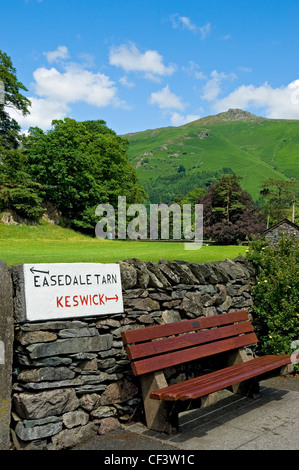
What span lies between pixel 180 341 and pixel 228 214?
146ft

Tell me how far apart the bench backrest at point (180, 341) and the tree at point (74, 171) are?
30.8 metres

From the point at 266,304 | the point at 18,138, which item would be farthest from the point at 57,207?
the point at 266,304

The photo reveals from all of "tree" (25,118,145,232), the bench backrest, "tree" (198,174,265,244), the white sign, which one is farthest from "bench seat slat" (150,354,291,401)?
"tree" (198,174,265,244)

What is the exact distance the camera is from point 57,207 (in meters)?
38.2

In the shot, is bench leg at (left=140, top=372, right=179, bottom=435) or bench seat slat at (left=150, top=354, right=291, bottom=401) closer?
bench seat slat at (left=150, top=354, right=291, bottom=401)

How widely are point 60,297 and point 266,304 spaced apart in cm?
431

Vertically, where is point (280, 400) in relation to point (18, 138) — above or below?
below

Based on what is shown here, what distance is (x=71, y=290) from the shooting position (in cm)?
477

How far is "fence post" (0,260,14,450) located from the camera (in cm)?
418

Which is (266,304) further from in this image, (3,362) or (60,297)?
(3,362)

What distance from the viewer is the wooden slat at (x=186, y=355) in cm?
470

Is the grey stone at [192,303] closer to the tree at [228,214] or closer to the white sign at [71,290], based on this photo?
the white sign at [71,290]

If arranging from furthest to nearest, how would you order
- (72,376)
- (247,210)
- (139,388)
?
(247,210)
(139,388)
(72,376)

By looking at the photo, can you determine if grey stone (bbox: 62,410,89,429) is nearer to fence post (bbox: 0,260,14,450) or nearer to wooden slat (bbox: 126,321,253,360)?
fence post (bbox: 0,260,14,450)
